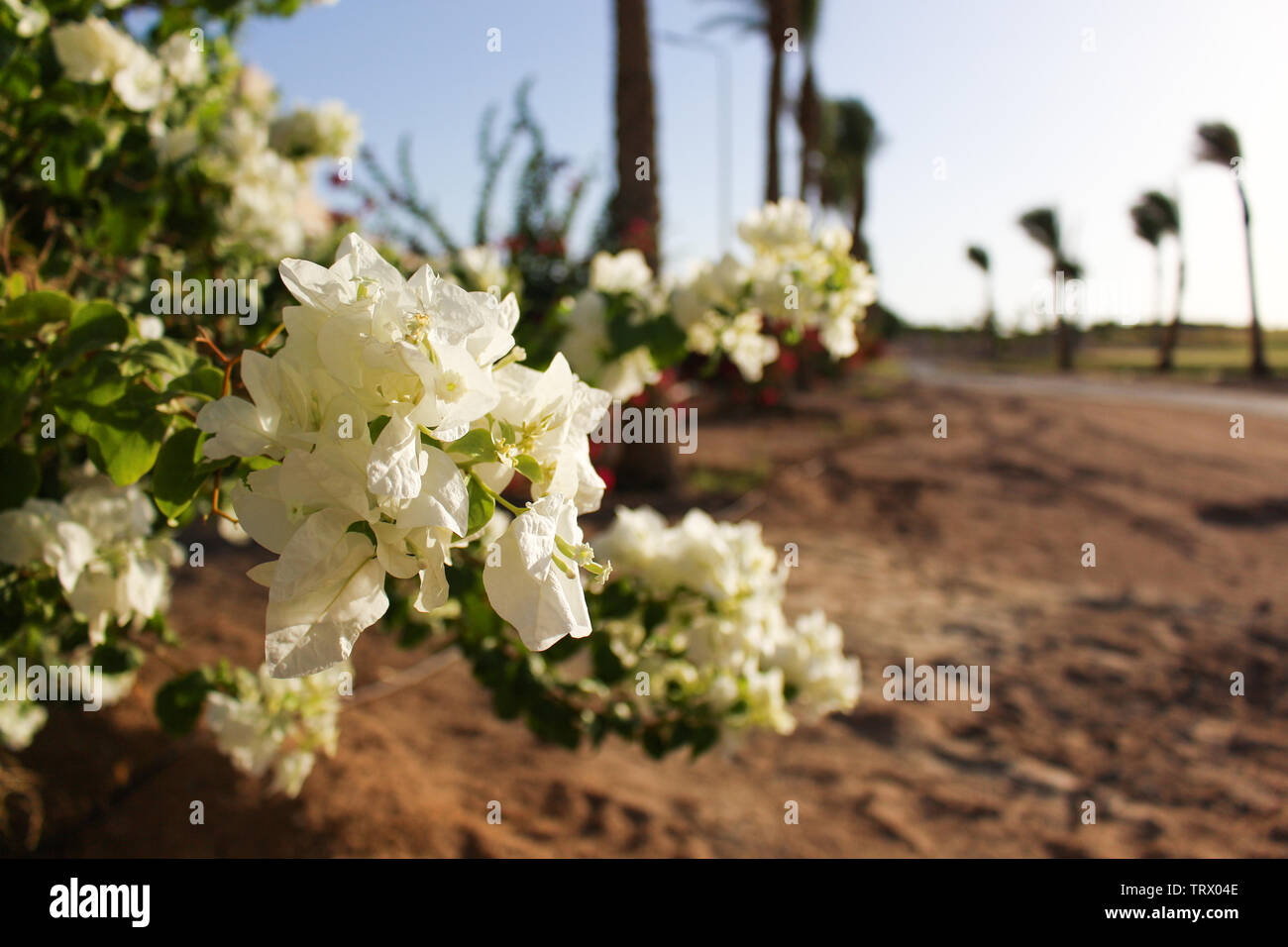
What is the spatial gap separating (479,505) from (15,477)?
1.05 metres

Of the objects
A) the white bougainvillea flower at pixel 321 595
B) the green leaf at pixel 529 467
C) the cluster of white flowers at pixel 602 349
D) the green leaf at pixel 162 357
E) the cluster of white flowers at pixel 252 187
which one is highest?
the cluster of white flowers at pixel 252 187

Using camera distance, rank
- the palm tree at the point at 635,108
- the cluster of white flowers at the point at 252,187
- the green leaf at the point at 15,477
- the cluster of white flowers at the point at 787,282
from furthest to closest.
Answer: the palm tree at the point at 635,108, the cluster of white flowers at the point at 252,187, the cluster of white flowers at the point at 787,282, the green leaf at the point at 15,477

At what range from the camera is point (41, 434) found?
1.70 meters

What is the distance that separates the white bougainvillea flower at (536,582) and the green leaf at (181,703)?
4.94ft

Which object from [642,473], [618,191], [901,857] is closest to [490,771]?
[901,857]

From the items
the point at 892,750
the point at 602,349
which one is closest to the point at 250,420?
the point at 602,349

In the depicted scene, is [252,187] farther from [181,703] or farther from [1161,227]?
[1161,227]

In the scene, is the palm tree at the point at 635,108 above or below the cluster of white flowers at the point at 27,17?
above

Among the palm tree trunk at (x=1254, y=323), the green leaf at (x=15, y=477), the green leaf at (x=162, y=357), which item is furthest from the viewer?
the palm tree trunk at (x=1254, y=323)

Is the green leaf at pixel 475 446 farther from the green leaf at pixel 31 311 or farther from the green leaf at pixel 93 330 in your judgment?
the green leaf at pixel 31 311

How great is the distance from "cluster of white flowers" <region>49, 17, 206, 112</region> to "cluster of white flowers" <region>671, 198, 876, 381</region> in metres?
1.38

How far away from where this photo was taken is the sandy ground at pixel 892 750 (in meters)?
3.11

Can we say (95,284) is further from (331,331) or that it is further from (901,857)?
(901,857)

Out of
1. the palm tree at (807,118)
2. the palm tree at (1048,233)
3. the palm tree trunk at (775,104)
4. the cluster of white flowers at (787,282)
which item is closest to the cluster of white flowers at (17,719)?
the cluster of white flowers at (787,282)
